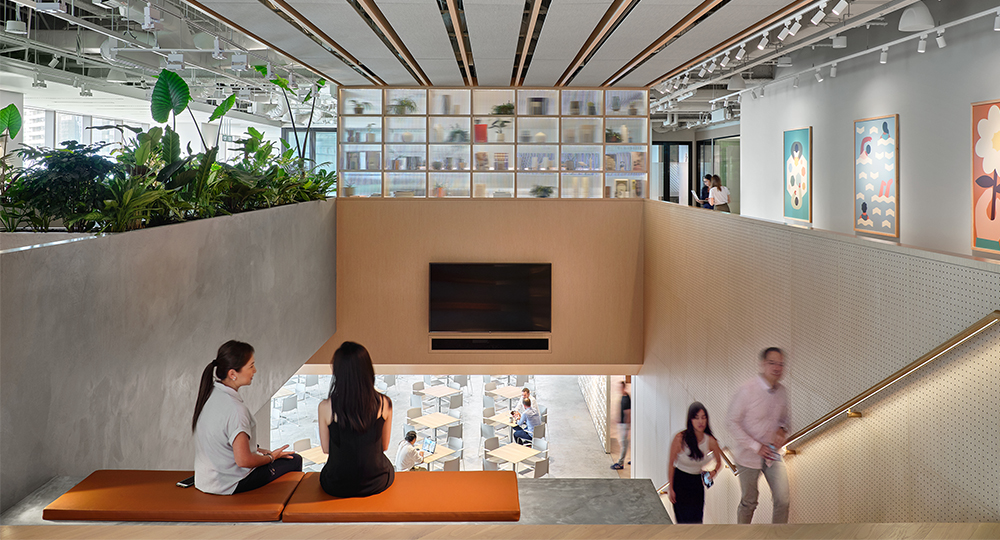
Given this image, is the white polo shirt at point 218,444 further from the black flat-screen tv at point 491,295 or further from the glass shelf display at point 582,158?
the glass shelf display at point 582,158

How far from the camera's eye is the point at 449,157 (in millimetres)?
8398

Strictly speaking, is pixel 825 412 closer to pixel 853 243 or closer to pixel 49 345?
pixel 853 243

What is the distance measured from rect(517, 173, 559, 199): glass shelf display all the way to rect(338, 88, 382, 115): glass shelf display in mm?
1946

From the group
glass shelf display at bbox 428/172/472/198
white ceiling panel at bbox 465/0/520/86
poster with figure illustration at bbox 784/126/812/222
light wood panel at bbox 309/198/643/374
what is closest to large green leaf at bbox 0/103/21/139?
white ceiling panel at bbox 465/0/520/86

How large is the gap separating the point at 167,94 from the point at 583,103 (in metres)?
5.00

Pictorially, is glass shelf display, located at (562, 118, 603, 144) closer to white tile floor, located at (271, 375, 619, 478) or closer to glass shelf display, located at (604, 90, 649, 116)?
glass shelf display, located at (604, 90, 649, 116)

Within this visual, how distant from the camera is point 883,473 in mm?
3070

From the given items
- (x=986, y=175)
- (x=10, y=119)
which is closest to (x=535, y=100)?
(x=986, y=175)

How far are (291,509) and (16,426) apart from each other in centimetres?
105

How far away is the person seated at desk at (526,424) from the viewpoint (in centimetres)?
1014

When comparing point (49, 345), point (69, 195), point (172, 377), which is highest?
point (69, 195)

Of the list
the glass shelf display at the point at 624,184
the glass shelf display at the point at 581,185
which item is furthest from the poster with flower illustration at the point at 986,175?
the glass shelf display at the point at 581,185

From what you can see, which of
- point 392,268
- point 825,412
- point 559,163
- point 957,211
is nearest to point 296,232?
point 392,268

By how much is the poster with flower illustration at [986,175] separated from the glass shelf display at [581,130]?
3928 millimetres
